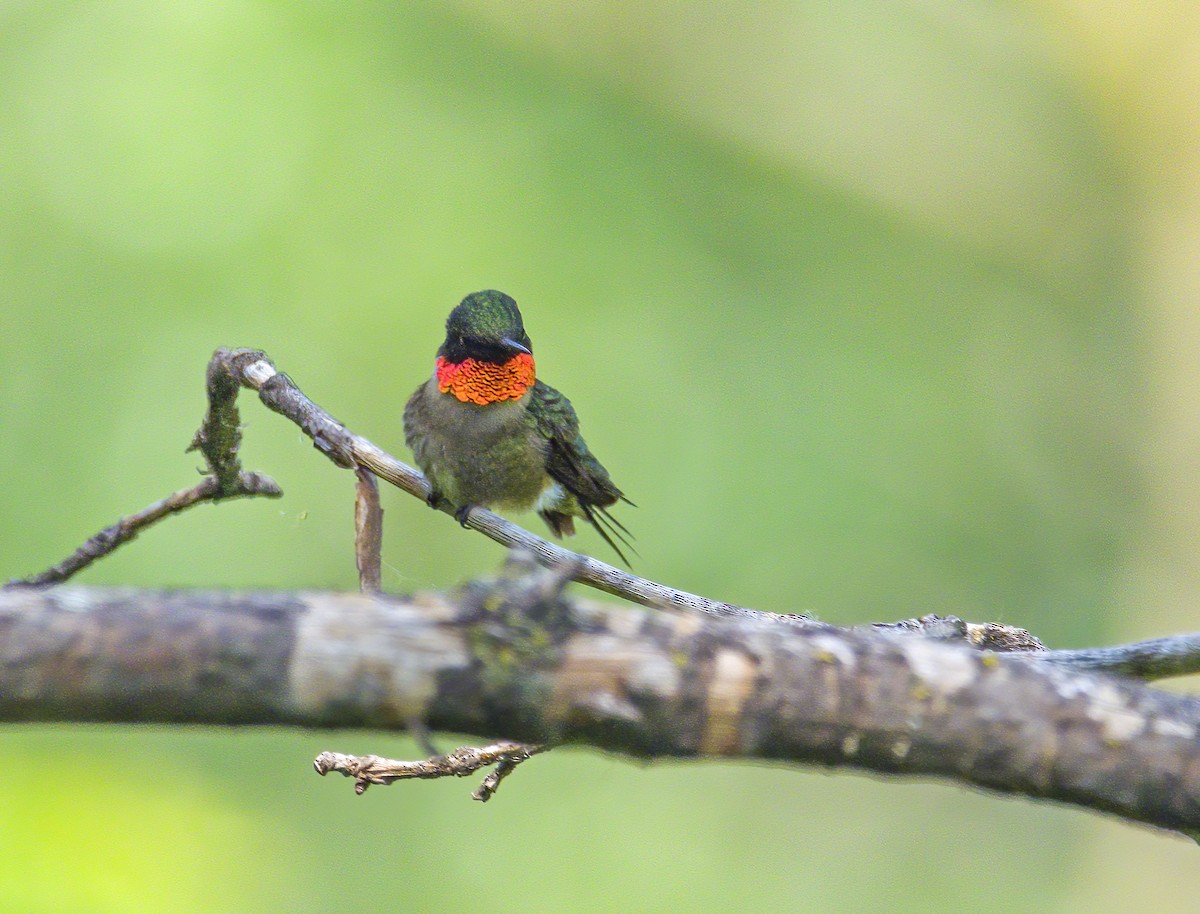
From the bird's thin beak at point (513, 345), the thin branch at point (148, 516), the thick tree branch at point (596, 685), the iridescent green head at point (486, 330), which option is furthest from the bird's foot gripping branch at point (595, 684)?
the iridescent green head at point (486, 330)

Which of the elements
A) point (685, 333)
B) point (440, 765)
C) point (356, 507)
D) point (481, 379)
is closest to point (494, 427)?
point (481, 379)

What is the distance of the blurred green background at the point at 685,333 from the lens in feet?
40.4

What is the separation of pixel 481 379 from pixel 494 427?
302 mm

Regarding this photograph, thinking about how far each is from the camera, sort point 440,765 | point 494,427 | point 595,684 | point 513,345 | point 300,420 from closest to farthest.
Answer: point 595,684
point 440,765
point 300,420
point 513,345
point 494,427

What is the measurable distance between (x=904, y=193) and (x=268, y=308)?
8254mm

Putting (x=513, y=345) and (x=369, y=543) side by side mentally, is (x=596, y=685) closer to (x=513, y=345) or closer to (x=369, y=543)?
(x=369, y=543)

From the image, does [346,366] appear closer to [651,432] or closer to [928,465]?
[651,432]

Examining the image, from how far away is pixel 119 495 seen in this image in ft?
40.9

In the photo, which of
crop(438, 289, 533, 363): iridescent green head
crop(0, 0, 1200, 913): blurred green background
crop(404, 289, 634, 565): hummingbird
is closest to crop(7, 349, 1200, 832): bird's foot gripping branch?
crop(404, 289, 634, 565): hummingbird

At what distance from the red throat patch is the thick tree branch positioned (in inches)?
182

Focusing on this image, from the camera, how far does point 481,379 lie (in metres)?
6.51

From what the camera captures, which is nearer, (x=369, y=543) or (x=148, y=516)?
(x=369, y=543)

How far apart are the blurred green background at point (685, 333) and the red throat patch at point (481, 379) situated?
6.12 metres

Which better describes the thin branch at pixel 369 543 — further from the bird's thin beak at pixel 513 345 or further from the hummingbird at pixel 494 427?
the bird's thin beak at pixel 513 345
